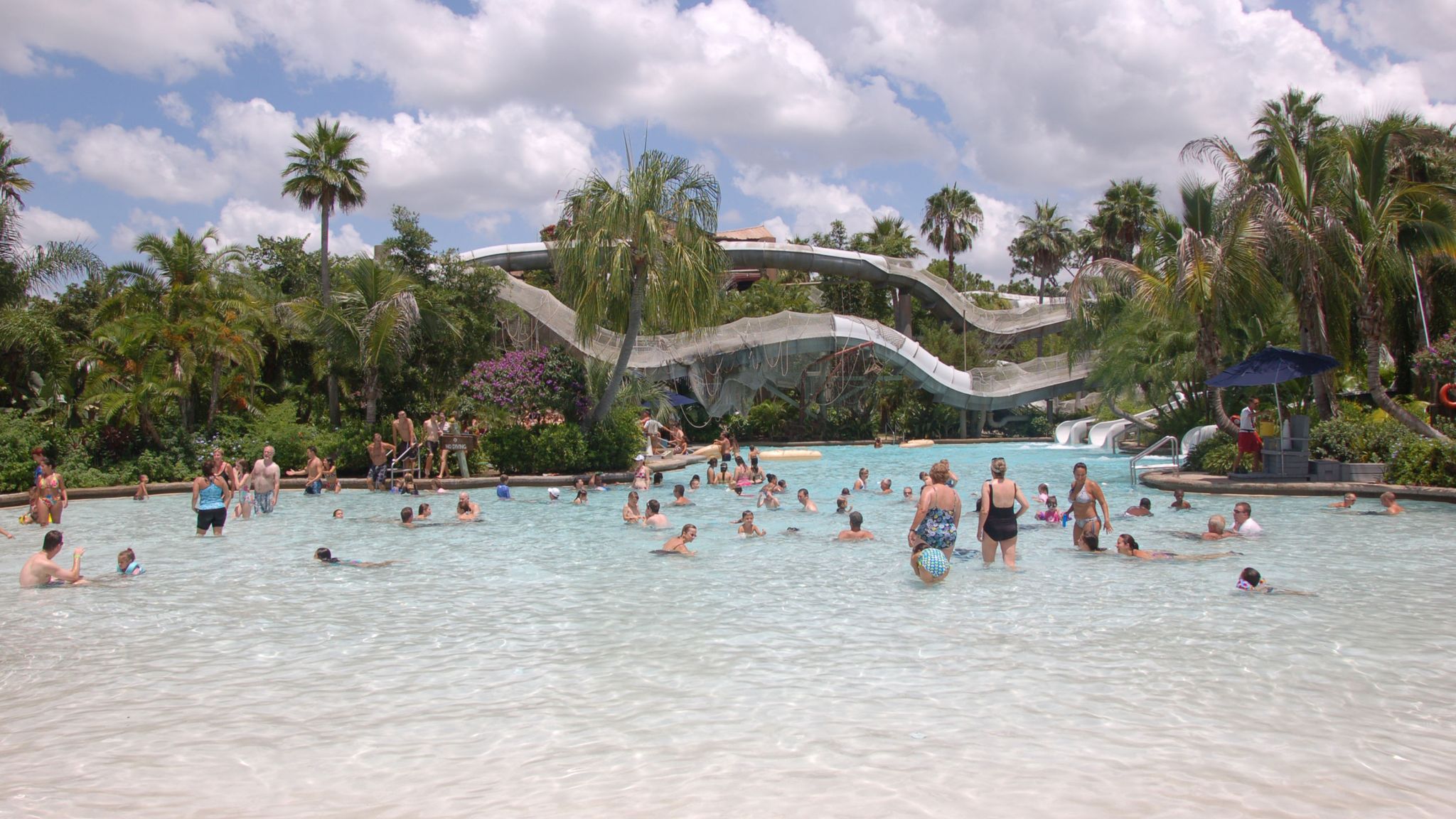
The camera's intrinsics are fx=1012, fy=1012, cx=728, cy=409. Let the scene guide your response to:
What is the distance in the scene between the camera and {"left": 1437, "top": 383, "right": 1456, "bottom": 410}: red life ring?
16.3m

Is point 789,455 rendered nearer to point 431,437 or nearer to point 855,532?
point 431,437

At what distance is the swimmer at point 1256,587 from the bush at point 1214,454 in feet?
33.3

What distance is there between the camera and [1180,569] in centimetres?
1009

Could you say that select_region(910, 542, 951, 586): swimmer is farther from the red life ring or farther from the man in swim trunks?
the man in swim trunks

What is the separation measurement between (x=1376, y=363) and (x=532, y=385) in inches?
603

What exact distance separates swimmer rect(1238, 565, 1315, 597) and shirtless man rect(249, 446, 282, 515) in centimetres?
1366

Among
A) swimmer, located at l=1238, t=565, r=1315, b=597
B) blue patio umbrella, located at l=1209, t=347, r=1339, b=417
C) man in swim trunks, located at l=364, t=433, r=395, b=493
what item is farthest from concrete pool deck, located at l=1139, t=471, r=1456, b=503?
man in swim trunks, located at l=364, t=433, r=395, b=493

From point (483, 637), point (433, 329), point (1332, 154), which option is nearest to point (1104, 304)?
point (1332, 154)

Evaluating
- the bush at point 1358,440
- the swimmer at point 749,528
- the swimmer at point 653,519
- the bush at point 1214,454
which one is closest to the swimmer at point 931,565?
the swimmer at point 749,528

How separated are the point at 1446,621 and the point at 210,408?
21.2m

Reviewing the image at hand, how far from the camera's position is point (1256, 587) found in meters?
8.77

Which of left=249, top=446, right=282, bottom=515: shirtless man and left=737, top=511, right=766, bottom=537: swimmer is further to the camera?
left=249, top=446, right=282, bottom=515: shirtless man

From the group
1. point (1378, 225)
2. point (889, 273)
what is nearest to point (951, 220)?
point (889, 273)

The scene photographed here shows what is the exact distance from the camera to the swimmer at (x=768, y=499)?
1655 centimetres
